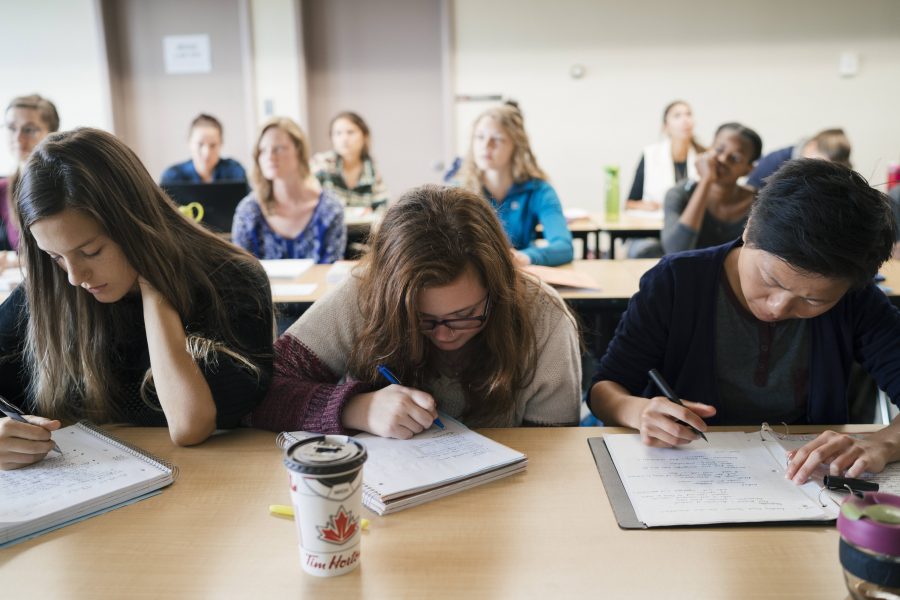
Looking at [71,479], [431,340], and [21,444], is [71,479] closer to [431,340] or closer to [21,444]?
[21,444]

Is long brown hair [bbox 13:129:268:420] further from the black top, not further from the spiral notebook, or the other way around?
the spiral notebook

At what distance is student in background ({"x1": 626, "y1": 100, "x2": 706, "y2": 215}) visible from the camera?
4957mm

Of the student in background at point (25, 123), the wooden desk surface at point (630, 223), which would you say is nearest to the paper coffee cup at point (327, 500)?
the student in background at point (25, 123)

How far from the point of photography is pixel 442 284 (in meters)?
1.24

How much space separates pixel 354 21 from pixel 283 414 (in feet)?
15.9

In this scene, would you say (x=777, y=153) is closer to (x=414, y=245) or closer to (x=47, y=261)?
(x=414, y=245)

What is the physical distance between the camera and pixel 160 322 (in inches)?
51.2

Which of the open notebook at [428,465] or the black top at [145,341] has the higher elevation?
the black top at [145,341]

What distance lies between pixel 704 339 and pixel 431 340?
52 centimetres

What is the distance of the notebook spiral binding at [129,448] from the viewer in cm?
114

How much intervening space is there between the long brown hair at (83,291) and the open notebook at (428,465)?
0.32 metres

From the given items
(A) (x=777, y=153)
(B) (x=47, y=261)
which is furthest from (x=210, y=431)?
(A) (x=777, y=153)

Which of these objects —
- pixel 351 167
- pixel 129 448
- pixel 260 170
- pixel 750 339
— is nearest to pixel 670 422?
pixel 750 339

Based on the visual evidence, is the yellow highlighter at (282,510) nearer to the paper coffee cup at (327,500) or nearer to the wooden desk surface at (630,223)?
the paper coffee cup at (327,500)
